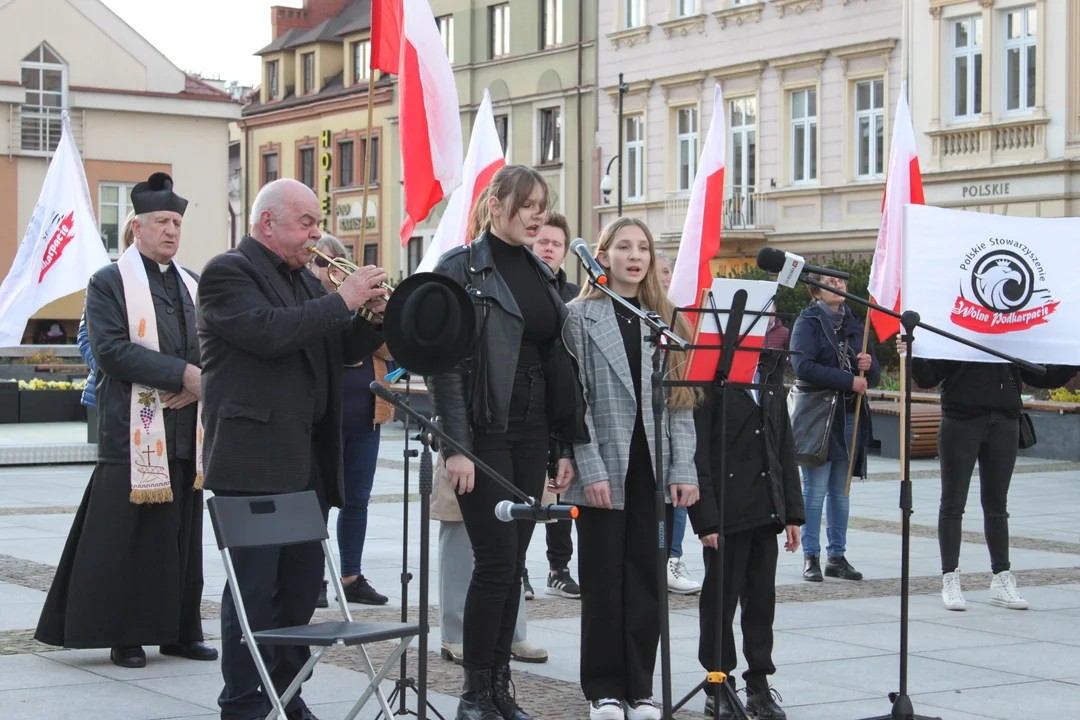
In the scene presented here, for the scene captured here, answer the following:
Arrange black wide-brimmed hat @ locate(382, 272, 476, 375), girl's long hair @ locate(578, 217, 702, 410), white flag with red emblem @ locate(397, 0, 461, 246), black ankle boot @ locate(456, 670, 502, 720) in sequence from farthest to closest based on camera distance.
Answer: white flag with red emblem @ locate(397, 0, 461, 246), girl's long hair @ locate(578, 217, 702, 410), black ankle boot @ locate(456, 670, 502, 720), black wide-brimmed hat @ locate(382, 272, 476, 375)

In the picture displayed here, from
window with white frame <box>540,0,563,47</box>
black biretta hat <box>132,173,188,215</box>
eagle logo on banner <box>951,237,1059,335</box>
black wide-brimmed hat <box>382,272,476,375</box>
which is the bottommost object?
black wide-brimmed hat <box>382,272,476,375</box>

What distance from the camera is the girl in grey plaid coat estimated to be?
6.21m

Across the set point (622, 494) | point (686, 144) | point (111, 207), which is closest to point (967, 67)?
point (686, 144)

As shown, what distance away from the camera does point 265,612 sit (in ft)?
18.5

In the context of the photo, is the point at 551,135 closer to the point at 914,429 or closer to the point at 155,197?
the point at 914,429

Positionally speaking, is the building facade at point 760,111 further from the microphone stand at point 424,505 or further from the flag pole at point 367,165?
the microphone stand at point 424,505

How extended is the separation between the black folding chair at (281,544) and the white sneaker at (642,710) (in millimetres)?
1216

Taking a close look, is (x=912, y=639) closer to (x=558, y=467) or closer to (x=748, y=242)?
Answer: (x=558, y=467)

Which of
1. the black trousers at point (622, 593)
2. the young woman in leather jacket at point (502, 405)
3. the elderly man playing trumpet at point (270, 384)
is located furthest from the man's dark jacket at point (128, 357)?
the black trousers at point (622, 593)

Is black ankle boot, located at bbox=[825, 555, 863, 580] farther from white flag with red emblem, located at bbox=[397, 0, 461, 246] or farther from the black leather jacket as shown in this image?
the black leather jacket

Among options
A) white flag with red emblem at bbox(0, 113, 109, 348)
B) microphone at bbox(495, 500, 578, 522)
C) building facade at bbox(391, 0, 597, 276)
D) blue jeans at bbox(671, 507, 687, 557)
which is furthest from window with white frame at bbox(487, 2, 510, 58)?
microphone at bbox(495, 500, 578, 522)

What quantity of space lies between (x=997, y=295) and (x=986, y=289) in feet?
0.22

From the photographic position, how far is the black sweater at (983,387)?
8.98m

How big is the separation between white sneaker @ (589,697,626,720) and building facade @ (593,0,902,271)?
27648 mm
